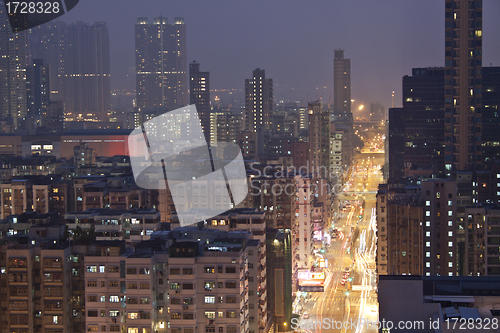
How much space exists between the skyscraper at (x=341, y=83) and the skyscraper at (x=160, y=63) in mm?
18505

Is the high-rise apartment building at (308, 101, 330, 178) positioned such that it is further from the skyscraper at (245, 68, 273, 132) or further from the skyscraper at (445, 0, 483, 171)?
the skyscraper at (445, 0, 483, 171)

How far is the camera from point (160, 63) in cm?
7462

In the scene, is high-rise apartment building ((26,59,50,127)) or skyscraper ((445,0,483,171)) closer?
skyscraper ((445,0,483,171))

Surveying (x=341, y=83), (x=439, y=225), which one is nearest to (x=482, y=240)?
(x=439, y=225)

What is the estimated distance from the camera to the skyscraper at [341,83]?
81688 mm

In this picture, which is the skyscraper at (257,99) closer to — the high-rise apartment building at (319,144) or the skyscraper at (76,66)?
the high-rise apartment building at (319,144)

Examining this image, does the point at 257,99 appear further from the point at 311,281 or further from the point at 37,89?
the point at 311,281

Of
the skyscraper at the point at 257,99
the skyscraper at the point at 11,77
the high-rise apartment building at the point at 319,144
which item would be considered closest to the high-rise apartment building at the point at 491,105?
the high-rise apartment building at the point at 319,144

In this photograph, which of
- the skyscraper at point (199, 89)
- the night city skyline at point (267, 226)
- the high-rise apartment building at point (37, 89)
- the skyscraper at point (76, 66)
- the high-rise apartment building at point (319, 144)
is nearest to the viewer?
the night city skyline at point (267, 226)

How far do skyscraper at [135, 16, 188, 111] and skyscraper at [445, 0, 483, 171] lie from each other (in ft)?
171

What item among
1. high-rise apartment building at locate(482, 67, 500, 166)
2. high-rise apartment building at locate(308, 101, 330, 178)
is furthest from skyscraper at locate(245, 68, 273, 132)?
high-rise apartment building at locate(482, 67, 500, 166)

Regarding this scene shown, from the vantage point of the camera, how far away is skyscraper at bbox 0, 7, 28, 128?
62062 mm

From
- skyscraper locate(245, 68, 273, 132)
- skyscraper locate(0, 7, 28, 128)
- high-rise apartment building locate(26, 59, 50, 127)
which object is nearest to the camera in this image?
skyscraper locate(245, 68, 273, 132)

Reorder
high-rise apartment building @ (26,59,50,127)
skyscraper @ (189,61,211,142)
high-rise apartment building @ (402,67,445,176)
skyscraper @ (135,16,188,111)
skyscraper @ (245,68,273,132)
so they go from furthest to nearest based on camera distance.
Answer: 1. skyscraper @ (135,16,188,111)
2. high-rise apartment building @ (26,59,50,127)
3. skyscraper @ (189,61,211,142)
4. skyscraper @ (245,68,273,132)
5. high-rise apartment building @ (402,67,445,176)
